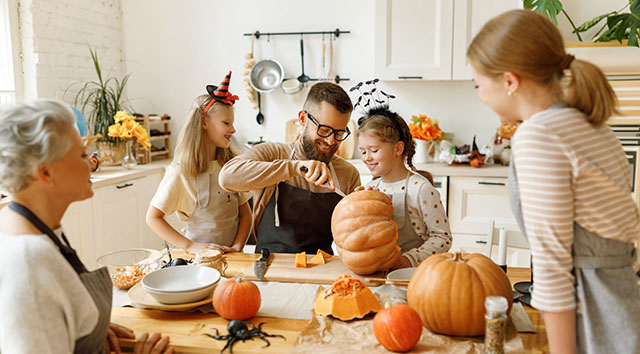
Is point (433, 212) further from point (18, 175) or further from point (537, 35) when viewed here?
point (18, 175)

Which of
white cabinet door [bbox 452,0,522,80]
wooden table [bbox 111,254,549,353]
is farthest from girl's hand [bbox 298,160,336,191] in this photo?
white cabinet door [bbox 452,0,522,80]

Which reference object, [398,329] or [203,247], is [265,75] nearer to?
[203,247]

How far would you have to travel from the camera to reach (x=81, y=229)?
11.3 ft

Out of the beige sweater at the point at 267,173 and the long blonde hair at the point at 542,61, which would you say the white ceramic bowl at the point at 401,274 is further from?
the long blonde hair at the point at 542,61

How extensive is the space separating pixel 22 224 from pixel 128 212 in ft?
9.55

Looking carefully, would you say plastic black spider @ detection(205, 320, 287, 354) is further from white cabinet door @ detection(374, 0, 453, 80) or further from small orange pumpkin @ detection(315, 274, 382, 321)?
white cabinet door @ detection(374, 0, 453, 80)

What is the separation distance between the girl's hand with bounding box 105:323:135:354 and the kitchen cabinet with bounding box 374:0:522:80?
3.06 meters

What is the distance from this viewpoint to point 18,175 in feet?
3.62

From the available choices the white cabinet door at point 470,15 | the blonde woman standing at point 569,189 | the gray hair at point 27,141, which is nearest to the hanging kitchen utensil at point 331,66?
the white cabinet door at point 470,15

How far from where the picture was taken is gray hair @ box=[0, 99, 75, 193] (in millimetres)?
1078

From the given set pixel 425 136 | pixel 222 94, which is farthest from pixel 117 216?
pixel 425 136

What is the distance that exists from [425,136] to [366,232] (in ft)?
8.03

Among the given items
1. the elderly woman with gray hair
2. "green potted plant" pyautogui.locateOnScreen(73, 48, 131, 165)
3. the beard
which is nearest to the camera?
the elderly woman with gray hair

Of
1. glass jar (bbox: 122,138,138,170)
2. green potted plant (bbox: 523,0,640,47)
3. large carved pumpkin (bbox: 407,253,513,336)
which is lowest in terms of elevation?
large carved pumpkin (bbox: 407,253,513,336)
